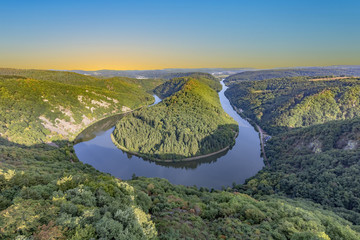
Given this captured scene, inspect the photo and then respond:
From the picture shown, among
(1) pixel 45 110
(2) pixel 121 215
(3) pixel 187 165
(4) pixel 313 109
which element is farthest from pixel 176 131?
Answer: (4) pixel 313 109

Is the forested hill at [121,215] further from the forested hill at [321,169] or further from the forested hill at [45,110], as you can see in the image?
the forested hill at [45,110]

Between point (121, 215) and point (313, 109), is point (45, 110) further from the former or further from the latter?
point (313, 109)

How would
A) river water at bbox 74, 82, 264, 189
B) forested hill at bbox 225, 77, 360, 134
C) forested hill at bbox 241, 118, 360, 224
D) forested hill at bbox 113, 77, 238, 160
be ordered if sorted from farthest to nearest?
1. forested hill at bbox 225, 77, 360, 134
2. forested hill at bbox 113, 77, 238, 160
3. river water at bbox 74, 82, 264, 189
4. forested hill at bbox 241, 118, 360, 224

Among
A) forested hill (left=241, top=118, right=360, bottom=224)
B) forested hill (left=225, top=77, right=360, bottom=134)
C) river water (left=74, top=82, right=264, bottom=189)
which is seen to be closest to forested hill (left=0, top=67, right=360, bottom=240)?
forested hill (left=241, top=118, right=360, bottom=224)

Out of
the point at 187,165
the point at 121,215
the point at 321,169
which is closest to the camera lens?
the point at 121,215

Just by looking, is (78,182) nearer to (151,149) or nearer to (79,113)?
(151,149)

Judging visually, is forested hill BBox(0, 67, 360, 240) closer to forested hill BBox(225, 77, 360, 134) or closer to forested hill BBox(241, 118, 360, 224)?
forested hill BBox(241, 118, 360, 224)

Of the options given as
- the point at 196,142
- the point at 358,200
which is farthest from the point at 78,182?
the point at 196,142
